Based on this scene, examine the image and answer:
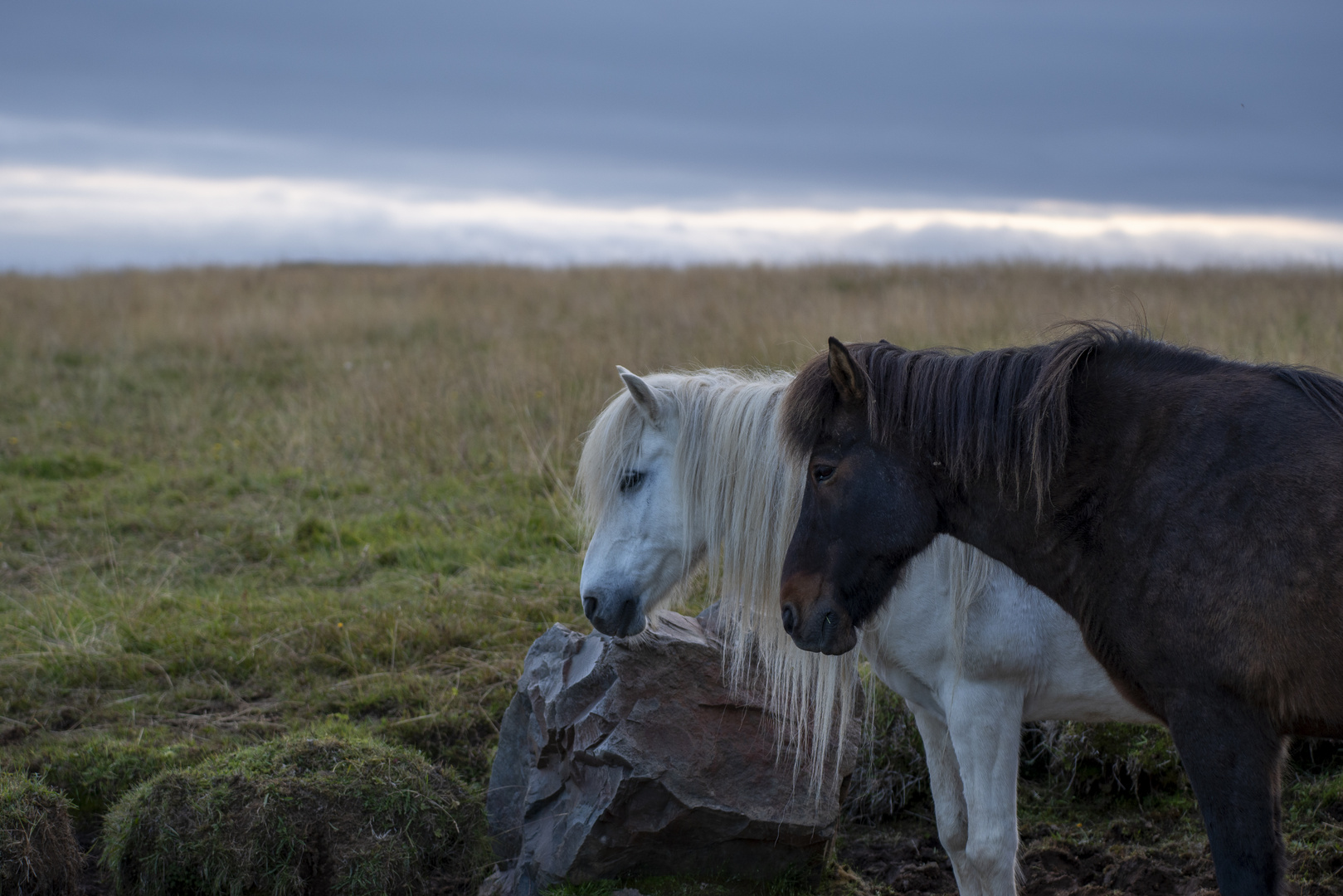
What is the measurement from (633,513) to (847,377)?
111cm

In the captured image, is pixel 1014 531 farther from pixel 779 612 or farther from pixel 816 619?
pixel 779 612

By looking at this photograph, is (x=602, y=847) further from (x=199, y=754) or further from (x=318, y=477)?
(x=318, y=477)

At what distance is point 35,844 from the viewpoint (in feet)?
11.0

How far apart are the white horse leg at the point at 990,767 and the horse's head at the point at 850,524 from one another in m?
0.68

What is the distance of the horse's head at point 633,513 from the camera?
3027 millimetres

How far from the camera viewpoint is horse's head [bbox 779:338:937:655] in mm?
2205

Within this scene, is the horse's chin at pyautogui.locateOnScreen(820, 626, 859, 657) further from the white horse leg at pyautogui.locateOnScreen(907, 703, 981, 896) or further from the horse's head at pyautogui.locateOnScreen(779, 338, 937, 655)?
the white horse leg at pyautogui.locateOnScreen(907, 703, 981, 896)

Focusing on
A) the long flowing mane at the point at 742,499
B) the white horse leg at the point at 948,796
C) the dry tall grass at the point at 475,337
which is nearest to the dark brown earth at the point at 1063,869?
the white horse leg at the point at 948,796

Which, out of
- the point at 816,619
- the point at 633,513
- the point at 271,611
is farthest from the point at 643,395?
the point at 271,611

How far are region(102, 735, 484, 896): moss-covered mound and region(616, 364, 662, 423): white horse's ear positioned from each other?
1.66m

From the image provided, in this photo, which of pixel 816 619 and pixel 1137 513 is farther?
pixel 816 619

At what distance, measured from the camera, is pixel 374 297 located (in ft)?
55.4

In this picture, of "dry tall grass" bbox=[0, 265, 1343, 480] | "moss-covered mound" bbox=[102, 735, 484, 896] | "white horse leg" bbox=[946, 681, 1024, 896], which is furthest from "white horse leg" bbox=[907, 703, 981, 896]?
"dry tall grass" bbox=[0, 265, 1343, 480]

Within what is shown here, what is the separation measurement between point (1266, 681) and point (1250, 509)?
0.34 metres
